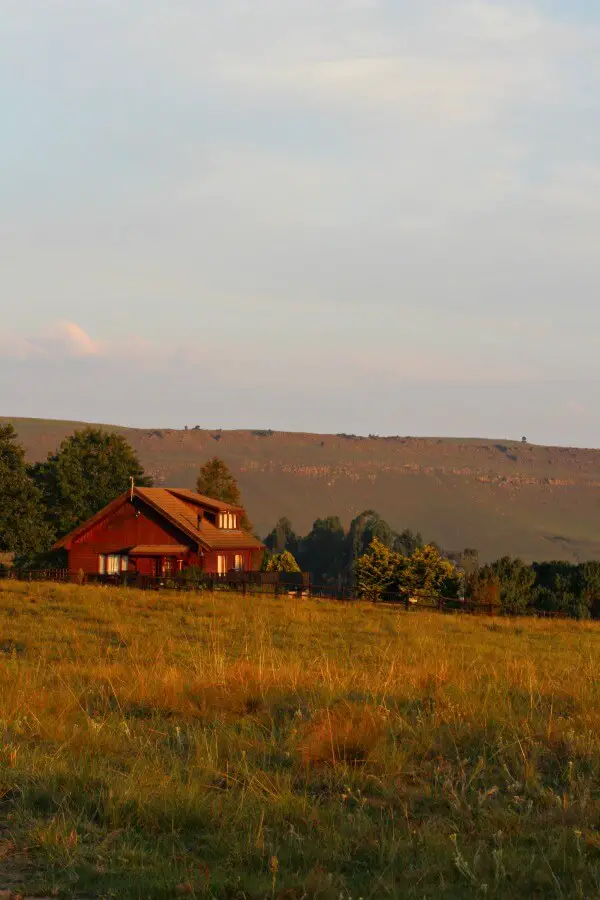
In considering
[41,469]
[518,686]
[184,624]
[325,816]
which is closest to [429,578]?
[41,469]

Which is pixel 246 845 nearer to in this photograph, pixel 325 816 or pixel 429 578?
pixel 325 816

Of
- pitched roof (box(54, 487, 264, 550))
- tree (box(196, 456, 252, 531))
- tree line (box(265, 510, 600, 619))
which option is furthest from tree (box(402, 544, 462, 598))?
tree (box(196, 456, 252, 531))

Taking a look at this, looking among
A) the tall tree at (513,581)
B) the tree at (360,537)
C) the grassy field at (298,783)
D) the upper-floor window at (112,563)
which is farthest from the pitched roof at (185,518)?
the tree at (360,537)

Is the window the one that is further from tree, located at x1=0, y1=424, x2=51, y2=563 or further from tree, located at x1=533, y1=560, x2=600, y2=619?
tree, located at x1=533, y1=560, x2=600, y2=619

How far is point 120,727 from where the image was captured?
7906 mm

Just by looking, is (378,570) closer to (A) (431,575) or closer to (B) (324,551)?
(A) (431,575)

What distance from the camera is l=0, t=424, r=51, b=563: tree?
6334 cm

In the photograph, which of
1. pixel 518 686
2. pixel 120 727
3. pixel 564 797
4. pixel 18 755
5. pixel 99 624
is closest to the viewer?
pixel 564 797

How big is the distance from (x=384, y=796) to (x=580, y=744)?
177 centimetres

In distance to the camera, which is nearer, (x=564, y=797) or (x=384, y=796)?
(x=564, y=797)

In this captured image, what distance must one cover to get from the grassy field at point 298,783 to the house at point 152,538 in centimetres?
4686

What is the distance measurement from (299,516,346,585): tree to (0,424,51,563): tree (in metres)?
76.6

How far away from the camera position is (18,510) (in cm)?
6406

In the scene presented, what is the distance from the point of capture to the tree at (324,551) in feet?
463
